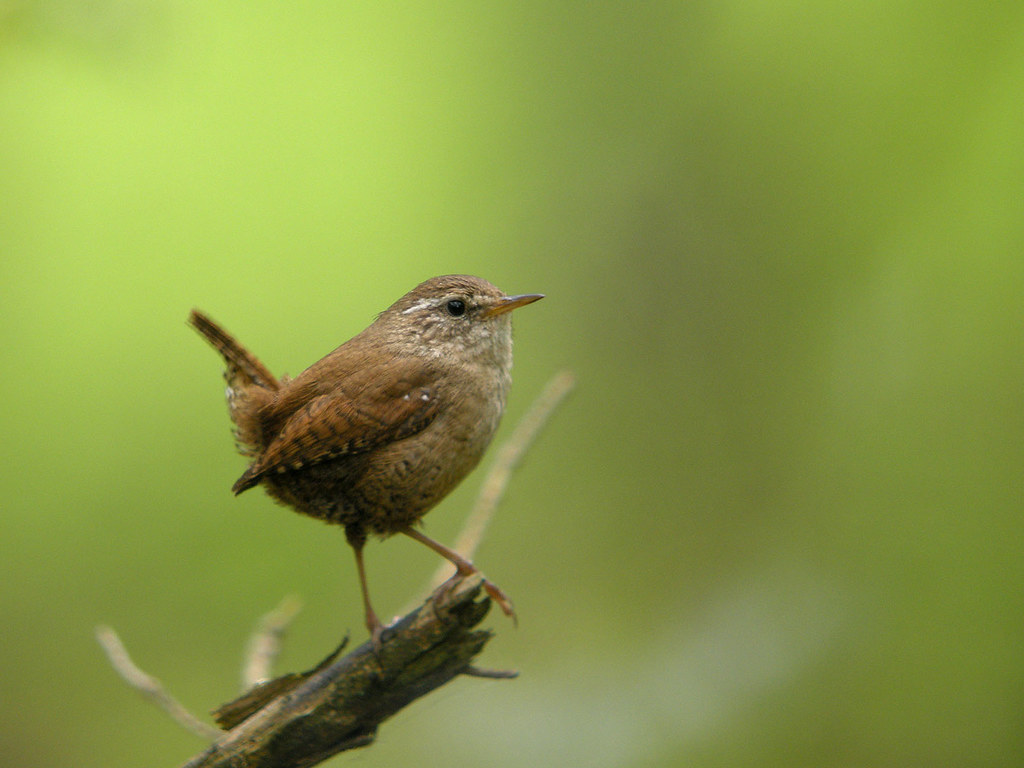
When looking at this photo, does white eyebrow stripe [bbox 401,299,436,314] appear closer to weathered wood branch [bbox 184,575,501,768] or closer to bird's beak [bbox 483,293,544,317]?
bird's beak [bbox 483,293,544,317]

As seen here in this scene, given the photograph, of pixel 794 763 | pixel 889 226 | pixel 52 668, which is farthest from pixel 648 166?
pixel 52 668

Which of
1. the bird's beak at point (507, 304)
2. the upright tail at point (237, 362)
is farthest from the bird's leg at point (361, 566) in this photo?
the bird's beak at point (507, 304)

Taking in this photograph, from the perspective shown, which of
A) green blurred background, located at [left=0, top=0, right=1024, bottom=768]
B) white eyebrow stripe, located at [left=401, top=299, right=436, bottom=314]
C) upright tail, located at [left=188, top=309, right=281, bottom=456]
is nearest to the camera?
upright tail, located at [left=188, top=309, right=281, bottom=456]

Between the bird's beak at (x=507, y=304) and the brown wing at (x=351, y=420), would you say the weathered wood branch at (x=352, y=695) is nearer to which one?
the brown wing at (x=351, y=420)

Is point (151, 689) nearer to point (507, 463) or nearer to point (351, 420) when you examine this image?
point (351, 420)

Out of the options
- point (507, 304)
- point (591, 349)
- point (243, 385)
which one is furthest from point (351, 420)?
point (591, 349)

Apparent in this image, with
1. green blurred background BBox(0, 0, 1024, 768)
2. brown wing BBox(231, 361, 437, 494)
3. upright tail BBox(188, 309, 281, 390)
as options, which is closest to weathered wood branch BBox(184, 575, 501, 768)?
brown wing BBox(231, 361, 437, 494)

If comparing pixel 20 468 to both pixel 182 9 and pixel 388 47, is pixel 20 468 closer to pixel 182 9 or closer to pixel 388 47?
pixel 182 9
